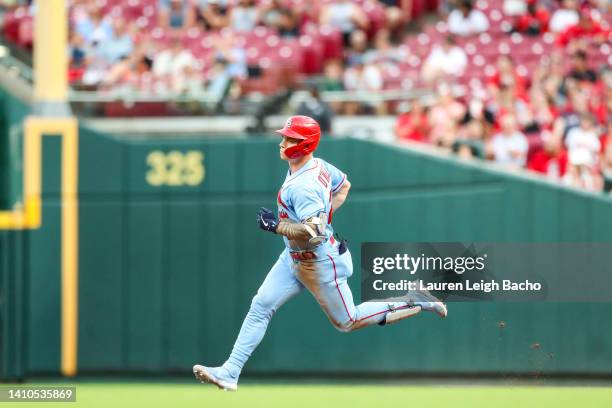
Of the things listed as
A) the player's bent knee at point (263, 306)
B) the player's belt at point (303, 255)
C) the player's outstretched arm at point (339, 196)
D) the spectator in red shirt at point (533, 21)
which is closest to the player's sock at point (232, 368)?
the player's bent knee at point (263, 306)

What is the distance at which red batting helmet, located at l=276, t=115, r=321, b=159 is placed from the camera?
25.7ft

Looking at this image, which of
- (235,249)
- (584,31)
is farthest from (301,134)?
(584,31)

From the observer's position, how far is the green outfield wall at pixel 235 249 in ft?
38.6

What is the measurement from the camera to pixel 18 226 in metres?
12.0

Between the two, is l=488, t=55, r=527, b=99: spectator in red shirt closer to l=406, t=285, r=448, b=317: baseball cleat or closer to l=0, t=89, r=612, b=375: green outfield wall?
l=0, t=89, r=612, b=375: green outfield wall

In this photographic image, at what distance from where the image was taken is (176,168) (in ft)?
38.9

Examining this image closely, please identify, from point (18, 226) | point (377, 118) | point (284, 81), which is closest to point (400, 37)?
point (284, 81)

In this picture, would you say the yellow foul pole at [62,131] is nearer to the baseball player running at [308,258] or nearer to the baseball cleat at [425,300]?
the baseball player running at [308,258]

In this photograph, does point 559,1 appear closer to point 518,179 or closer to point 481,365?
point 518,179

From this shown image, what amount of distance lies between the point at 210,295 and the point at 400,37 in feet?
20.6

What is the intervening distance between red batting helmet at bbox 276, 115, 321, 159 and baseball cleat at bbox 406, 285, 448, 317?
1139mm

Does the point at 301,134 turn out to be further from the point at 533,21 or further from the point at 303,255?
the point at 533,21

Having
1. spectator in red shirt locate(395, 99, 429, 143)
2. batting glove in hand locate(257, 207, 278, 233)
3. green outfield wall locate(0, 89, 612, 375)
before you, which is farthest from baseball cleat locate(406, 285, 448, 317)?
spectator in red shirt locate(395, 99, 429, 143)
